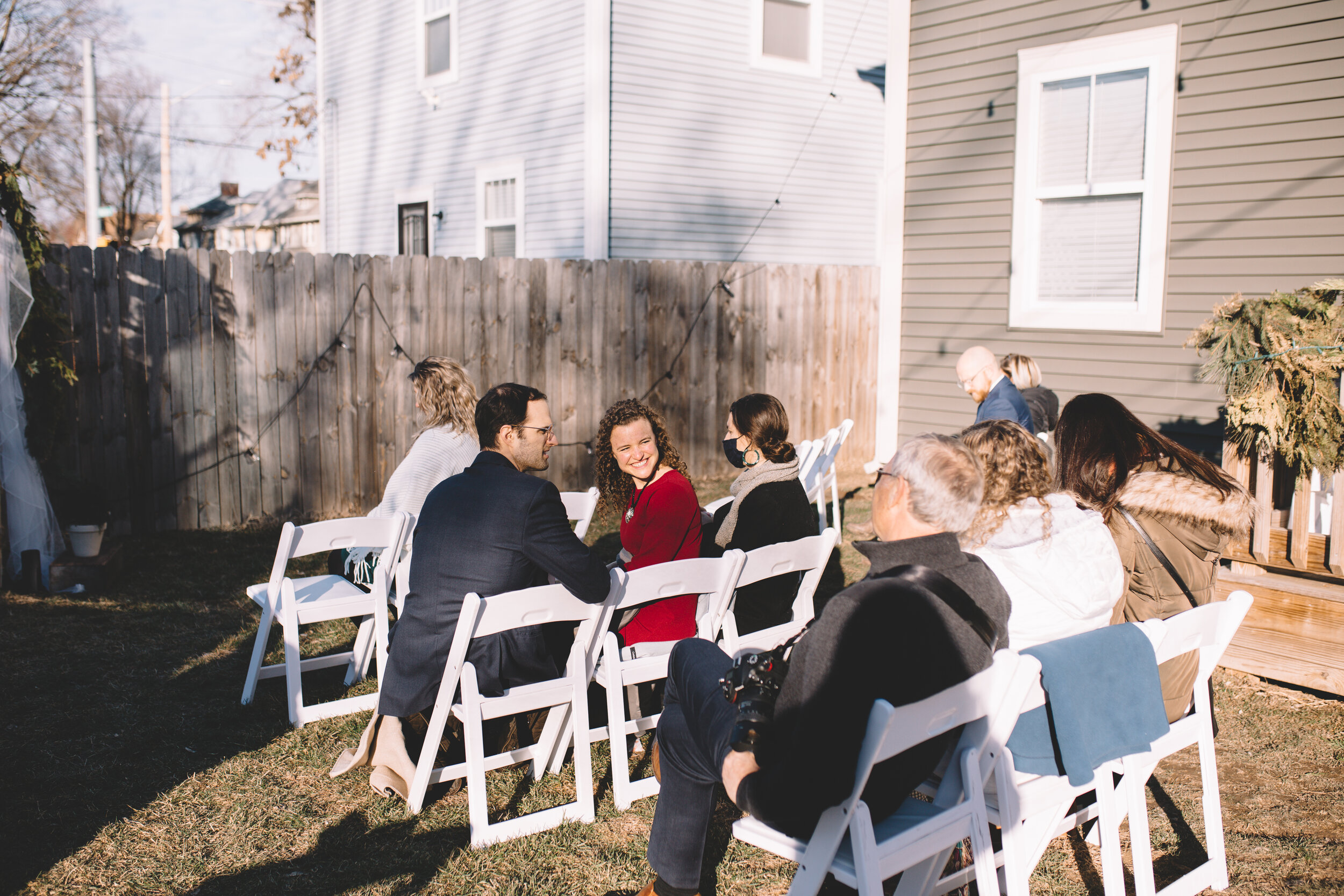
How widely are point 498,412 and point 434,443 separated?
4.62 feet

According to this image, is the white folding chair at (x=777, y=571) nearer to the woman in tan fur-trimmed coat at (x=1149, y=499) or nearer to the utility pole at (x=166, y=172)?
the woman in tan fur-trimmed coat at (x=1149, y=499)

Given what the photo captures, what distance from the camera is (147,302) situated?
713 centimetres

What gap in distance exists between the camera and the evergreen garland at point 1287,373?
14.7 feet

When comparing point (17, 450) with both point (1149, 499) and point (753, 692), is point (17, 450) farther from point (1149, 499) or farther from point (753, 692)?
point (1149, 499)

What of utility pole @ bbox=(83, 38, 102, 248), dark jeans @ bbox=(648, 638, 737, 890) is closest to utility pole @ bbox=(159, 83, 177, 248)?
utility pole @ bbox=(83, 38, 102, 248)

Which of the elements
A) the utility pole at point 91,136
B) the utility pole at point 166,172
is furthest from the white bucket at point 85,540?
the utility pole at point 166,172

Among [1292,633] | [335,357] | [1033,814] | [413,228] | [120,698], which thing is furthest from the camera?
[413,228]

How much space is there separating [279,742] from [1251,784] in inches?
153

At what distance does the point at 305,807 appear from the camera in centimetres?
342

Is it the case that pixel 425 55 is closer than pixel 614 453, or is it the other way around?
pixel 614 453

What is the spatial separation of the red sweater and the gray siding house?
469cm

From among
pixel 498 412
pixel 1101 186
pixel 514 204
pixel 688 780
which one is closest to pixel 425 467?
pixel 498 412

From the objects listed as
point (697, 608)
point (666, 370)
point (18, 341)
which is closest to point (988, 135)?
point (666, 370)

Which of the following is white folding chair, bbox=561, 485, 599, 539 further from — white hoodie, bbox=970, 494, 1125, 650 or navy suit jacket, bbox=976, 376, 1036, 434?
navy suit jacket, bbox=976, 376, 1036, 434
